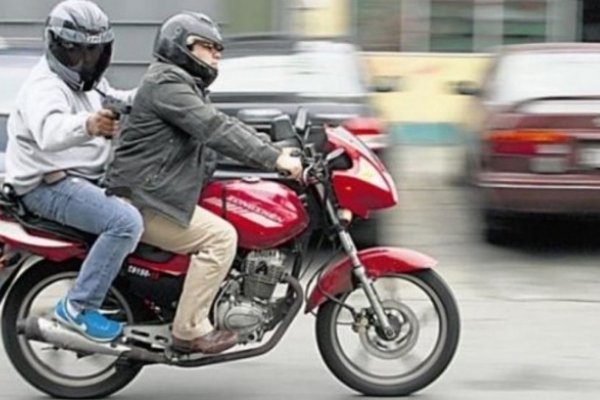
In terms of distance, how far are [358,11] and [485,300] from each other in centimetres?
783

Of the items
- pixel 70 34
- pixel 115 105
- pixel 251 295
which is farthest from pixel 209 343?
pixel 70 34

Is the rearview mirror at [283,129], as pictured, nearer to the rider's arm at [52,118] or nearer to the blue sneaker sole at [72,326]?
the rider's arm at [52,118]

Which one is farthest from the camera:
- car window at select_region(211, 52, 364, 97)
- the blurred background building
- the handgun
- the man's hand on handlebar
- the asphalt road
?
the blurred background building

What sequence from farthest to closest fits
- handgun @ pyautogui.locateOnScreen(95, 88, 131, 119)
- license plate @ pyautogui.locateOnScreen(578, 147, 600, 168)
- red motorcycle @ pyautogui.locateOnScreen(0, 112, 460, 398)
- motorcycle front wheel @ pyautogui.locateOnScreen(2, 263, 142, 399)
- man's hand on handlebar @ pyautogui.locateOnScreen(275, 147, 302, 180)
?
license plate @ pyautogui.locateOnScreen(578, 147, 600, 168) < motorcycle front wheel @ pyautogui.locateOnScreen(2, 263, 142, 399) < red motorcycle @ pyautogui.locateOnScreen(0, 112, 460, 398) < man's hand on handlebar @ pyautogui.locateOnScreen(275, 147, 302, 180) < handgun @ pyautogui.locateOnScreen(95, 88, 131, 119)

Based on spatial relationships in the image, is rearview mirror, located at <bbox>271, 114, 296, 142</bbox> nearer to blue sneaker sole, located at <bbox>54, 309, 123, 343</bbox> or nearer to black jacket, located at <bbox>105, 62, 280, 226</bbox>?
black jacket, located at <bbox>105, 62, 280, 226</bbox>

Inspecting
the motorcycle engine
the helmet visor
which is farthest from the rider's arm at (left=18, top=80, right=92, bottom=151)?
the motorcycle engine

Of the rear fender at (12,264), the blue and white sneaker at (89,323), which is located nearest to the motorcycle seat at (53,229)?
the rear fender at (12,264)

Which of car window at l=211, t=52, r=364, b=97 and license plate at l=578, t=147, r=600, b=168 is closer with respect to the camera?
license plate at l=578, t=147, r=600, b=168

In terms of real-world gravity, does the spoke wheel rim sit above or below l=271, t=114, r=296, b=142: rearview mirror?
below

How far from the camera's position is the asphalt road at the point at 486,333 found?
6.80m

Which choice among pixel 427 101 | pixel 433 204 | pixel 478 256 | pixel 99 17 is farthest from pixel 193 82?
pixel 427 101

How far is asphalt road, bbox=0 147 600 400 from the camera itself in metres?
6.80

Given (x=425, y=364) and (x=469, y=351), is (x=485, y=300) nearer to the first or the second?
(x=469, y=351)

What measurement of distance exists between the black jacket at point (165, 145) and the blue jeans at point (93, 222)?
100 mm
